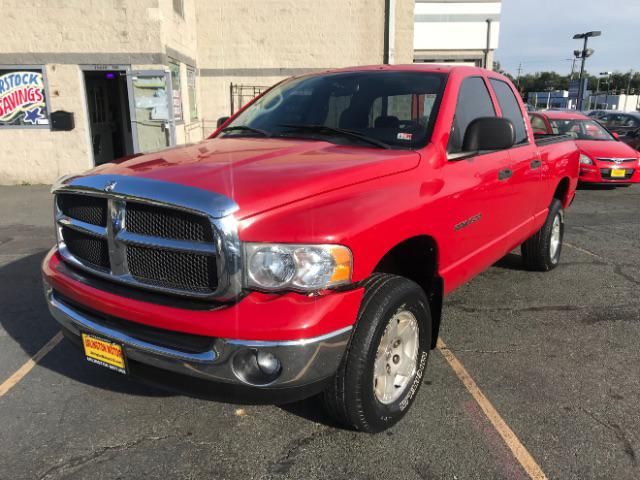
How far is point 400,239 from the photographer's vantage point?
2.67 m

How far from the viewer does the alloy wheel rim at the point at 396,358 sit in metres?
2.71

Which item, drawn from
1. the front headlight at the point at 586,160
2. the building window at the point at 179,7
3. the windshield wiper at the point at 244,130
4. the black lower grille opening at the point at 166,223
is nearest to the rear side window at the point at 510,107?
the windshield wiper at the point at 244,130

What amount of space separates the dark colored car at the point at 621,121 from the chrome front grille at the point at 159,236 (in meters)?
17.9

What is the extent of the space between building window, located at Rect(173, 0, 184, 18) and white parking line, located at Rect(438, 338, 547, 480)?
11416mm

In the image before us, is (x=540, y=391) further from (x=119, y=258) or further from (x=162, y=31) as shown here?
(x=162, y=31)

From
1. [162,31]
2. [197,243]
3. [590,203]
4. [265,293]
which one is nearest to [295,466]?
[265,293]

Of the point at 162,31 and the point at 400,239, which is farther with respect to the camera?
the point at 162,31

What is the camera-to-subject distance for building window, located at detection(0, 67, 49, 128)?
1103cm

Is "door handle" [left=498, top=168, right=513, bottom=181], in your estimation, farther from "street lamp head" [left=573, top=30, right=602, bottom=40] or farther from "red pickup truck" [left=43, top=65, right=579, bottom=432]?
"street lamp head" [left=573, top=30, right=602, bottom=40]

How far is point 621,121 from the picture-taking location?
18453mm

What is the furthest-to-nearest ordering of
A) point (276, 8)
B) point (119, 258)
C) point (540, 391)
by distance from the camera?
1. point (276, 8)
2. point (540, 391)
3. point (119, 258)

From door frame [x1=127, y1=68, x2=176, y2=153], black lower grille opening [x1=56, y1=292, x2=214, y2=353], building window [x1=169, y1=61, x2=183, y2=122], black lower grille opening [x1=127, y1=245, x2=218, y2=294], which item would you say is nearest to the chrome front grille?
black lower grille opening [x1=127, y1=245, x2=218, y2=294]

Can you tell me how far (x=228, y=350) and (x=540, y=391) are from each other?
82.4 inches

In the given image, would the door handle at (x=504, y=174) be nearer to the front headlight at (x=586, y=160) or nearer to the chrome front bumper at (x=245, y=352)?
the chrome front bumper at (x=245, y=352)
